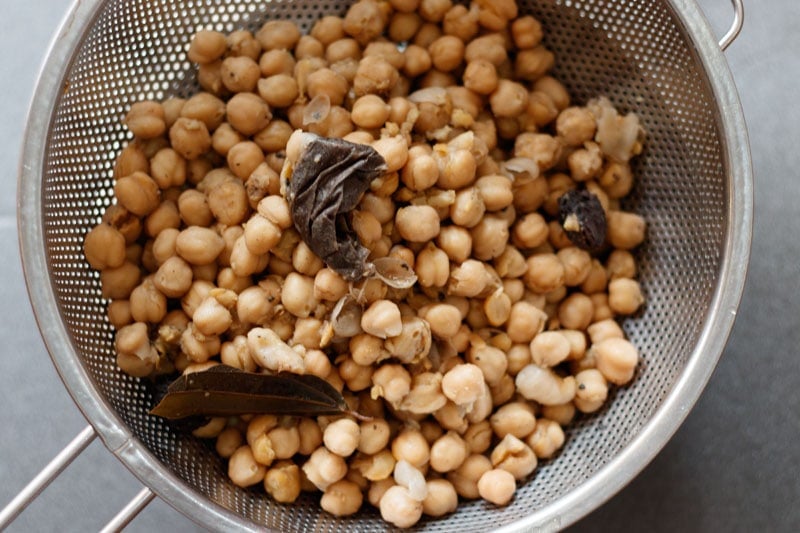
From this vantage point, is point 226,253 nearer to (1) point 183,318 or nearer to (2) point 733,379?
(1) point 183,318

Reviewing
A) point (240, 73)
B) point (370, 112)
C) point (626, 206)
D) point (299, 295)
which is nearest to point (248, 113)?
point (240, 73)

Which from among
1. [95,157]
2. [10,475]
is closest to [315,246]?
[95,157]

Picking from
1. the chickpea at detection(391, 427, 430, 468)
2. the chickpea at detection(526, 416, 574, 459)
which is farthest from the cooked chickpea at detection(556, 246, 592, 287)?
the chickpea at detection(391, 427, 430, 468)

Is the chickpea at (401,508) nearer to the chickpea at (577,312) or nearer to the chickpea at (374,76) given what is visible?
the chickpea at (577,312)

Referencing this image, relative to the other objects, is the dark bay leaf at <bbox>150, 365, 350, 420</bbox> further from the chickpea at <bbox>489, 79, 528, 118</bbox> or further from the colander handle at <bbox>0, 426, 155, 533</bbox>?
the chickpea at <bbox>489, 79, 528, 118</bbox>

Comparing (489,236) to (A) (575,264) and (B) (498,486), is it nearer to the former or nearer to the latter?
(A) (575,264)

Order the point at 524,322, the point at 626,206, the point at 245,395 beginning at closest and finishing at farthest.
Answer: the point at 245,395
the point at 524,322
the point at 626,206

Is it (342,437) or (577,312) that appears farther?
(577,312)
